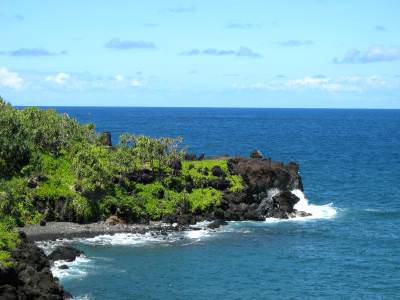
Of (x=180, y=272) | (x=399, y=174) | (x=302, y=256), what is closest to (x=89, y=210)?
(x=180, y=272)

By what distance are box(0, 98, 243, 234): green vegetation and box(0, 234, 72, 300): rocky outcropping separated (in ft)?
75.0

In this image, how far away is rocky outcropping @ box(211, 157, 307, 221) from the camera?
4154 inches

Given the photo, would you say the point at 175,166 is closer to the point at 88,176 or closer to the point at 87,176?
the point at 88,176

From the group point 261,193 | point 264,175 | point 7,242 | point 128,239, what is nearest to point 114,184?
point 128,239

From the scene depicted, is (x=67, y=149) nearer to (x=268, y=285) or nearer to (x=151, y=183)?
(x=151, y=183)

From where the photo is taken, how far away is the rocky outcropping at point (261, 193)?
346 ft

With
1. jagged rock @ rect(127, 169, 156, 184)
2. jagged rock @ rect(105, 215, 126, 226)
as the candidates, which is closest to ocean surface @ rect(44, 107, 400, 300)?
jagged rock @ rect(105, 215, 126, 226)

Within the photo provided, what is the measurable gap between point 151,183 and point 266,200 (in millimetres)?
20112

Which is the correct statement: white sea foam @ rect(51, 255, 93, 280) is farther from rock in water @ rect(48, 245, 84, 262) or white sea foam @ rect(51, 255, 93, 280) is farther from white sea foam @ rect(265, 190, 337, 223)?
white sea foam @ rect(265, 190, 337, 223)

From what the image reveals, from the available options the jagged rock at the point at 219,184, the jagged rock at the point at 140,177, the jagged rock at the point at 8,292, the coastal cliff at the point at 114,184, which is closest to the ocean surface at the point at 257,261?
the coastal cliff at the point at 114,184

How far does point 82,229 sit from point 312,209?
142ft

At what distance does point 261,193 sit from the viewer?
367 feet

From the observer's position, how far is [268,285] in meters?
70.9

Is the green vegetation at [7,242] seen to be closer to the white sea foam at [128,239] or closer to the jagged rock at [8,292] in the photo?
the jagged rock at [8,292]
